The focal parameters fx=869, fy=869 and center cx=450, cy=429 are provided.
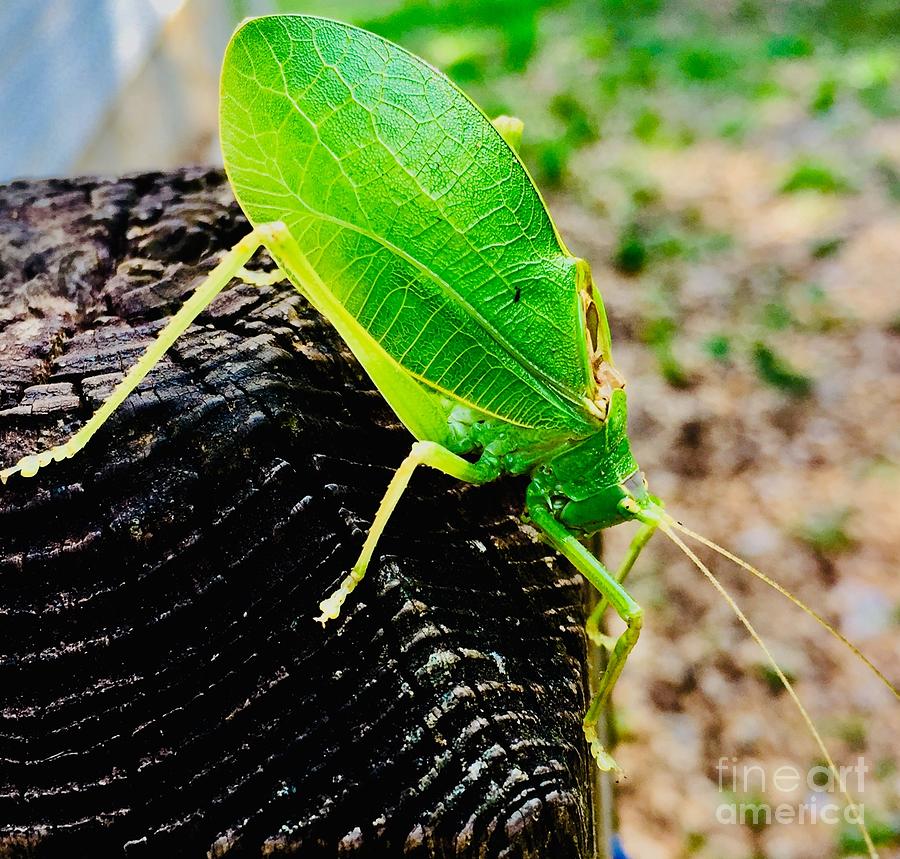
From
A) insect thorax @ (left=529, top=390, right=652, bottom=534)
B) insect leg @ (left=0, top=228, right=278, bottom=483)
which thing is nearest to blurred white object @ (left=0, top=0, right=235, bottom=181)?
insect leg @ (left=0, top=228, right=278, bottom=483)

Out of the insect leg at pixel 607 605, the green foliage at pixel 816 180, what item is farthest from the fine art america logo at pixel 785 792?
the green foliage at pixel 816 180

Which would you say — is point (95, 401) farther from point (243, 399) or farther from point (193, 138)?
point (193, 138)

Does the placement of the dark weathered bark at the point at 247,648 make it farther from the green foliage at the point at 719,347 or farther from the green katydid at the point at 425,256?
the green foliage at the point at 719,347

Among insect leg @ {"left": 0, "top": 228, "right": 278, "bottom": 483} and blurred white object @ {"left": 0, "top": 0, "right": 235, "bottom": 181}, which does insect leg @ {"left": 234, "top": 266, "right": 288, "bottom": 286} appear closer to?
insect leg @ {"left": 0, "top": 228, "right": 278, "bottom": 483}

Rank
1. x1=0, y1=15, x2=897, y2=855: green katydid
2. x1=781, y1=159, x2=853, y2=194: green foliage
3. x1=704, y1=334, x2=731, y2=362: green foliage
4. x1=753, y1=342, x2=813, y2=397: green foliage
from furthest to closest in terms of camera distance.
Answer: x1=781, y1=159, x2=853, y2=194: green foliage
x1=704, y1=334, x2=731, y2=362: green foliage
x1=753, y1=342, x2=813, y2=397: green foliage
x1=0, y1=15, x2=897, y2=855: green katydid

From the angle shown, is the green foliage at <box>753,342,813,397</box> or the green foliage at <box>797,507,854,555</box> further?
the green foliage at <box>753,342,813,397</box>

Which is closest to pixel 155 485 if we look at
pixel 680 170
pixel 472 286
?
pixel 472 286

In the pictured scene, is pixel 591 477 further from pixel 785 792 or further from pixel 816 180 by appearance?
pixel 816 180
